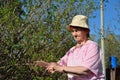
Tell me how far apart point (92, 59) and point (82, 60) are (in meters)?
0.11

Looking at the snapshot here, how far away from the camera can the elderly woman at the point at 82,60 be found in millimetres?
4527

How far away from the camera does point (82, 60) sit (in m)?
4.65

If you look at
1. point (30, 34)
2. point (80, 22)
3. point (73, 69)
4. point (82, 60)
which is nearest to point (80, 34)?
point (80, 22)

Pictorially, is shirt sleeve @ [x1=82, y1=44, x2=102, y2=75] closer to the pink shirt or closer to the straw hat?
the pink shirt

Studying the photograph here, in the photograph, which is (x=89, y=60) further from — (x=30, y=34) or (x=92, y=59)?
(x=30, y=34)

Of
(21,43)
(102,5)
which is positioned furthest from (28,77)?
(102,5)

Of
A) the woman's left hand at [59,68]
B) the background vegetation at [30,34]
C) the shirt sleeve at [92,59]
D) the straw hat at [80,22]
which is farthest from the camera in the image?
the background vegetation at [30,34]

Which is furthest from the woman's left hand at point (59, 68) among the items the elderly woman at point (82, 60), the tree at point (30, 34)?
the tree at point (30, 34)

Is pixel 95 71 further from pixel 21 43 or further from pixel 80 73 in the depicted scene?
pixel 21 43

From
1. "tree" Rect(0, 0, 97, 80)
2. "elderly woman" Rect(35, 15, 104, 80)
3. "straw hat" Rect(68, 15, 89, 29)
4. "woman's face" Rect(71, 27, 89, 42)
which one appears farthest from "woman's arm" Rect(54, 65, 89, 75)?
"tree" Rect(0, 0, 97, 80)

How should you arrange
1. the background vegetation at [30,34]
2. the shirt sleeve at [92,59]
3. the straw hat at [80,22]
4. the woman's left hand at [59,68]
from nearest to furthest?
the woman's left hand at [59,68], the shirt sleeve at [92,59], the straw hat at [80,22], the background vegetation at [30,34]

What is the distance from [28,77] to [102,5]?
2.81 metres

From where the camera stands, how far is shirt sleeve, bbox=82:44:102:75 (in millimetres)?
4598

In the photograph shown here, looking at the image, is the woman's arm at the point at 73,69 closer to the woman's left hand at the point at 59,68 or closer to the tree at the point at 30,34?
the woman's left hand at the point at 59,68
